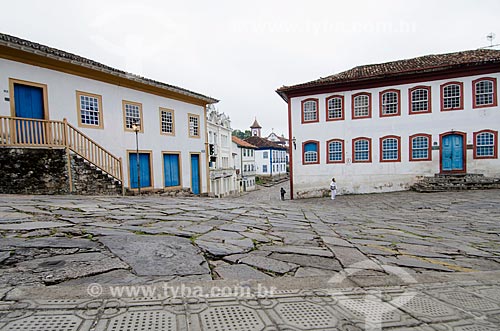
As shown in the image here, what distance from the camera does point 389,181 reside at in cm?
1675

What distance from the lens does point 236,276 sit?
2482 mm

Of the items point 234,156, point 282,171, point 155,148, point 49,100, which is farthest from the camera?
point 282,171

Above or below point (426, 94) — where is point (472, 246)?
below

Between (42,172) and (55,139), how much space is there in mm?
1428

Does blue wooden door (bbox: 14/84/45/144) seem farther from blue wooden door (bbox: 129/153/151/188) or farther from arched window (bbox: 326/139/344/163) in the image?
arched window (bbox: 326/139/344/163)

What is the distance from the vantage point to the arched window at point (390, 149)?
16.5 m

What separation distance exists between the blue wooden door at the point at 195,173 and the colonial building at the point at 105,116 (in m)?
0.06

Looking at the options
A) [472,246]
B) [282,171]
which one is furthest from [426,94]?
[282,171]

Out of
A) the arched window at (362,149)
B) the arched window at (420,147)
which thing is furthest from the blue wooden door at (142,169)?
the arched window at (420,147)

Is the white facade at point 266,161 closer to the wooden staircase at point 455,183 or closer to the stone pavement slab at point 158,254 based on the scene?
the wooden staircase at point 455,183

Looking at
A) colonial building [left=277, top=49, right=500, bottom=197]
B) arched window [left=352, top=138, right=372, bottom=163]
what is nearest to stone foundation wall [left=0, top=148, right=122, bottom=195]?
colonial building [left=277, top=49, right=500, bottom=197]

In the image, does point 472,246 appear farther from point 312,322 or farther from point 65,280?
point 65,280

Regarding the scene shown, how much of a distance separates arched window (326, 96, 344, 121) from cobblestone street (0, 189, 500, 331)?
13.9 m

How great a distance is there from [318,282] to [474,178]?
680 inches
